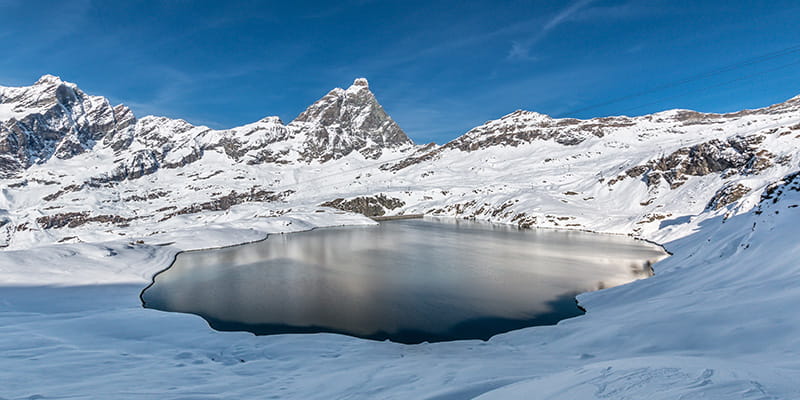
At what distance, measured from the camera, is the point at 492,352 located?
1534 centimetres

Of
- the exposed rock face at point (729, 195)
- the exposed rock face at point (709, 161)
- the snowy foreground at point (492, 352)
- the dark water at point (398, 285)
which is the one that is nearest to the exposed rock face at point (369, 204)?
the exposed rock face at point (709, 161)

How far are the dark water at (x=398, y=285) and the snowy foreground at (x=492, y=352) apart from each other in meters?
2.48

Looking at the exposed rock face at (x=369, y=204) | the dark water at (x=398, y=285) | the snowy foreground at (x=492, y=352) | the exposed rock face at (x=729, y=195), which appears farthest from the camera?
the exposed rock face at (x=369, y=204)

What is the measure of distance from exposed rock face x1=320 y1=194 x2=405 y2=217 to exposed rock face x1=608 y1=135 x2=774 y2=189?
83072 millimetres

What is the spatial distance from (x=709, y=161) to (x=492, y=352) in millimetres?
85274

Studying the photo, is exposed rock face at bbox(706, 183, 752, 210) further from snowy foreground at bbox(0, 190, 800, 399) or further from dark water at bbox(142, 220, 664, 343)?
snowy foreground at bbox(0, 190, 800, 399)

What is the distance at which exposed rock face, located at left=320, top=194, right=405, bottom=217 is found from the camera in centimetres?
14075

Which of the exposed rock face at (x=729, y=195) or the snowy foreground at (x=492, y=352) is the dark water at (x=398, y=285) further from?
the exposed rock face at (x=729, y=195)

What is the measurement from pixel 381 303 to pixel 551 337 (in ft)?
39.1

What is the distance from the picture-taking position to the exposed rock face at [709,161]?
2480 inches

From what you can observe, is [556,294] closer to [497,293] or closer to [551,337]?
[497,293]

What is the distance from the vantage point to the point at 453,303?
2544cm

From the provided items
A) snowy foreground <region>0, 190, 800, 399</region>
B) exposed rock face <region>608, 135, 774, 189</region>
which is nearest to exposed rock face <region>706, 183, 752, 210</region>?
exposed rock face <region>608, 135, 774, 189</region>

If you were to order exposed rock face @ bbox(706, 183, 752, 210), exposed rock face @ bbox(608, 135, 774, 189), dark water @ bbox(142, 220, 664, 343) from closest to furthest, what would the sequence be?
dark water @ bbox(142, 220, 664, 343)
exposed rock face @ bbox(706, 183, 752, 210)
exposed rock face @ bbox(608, 135, 774, 189)
